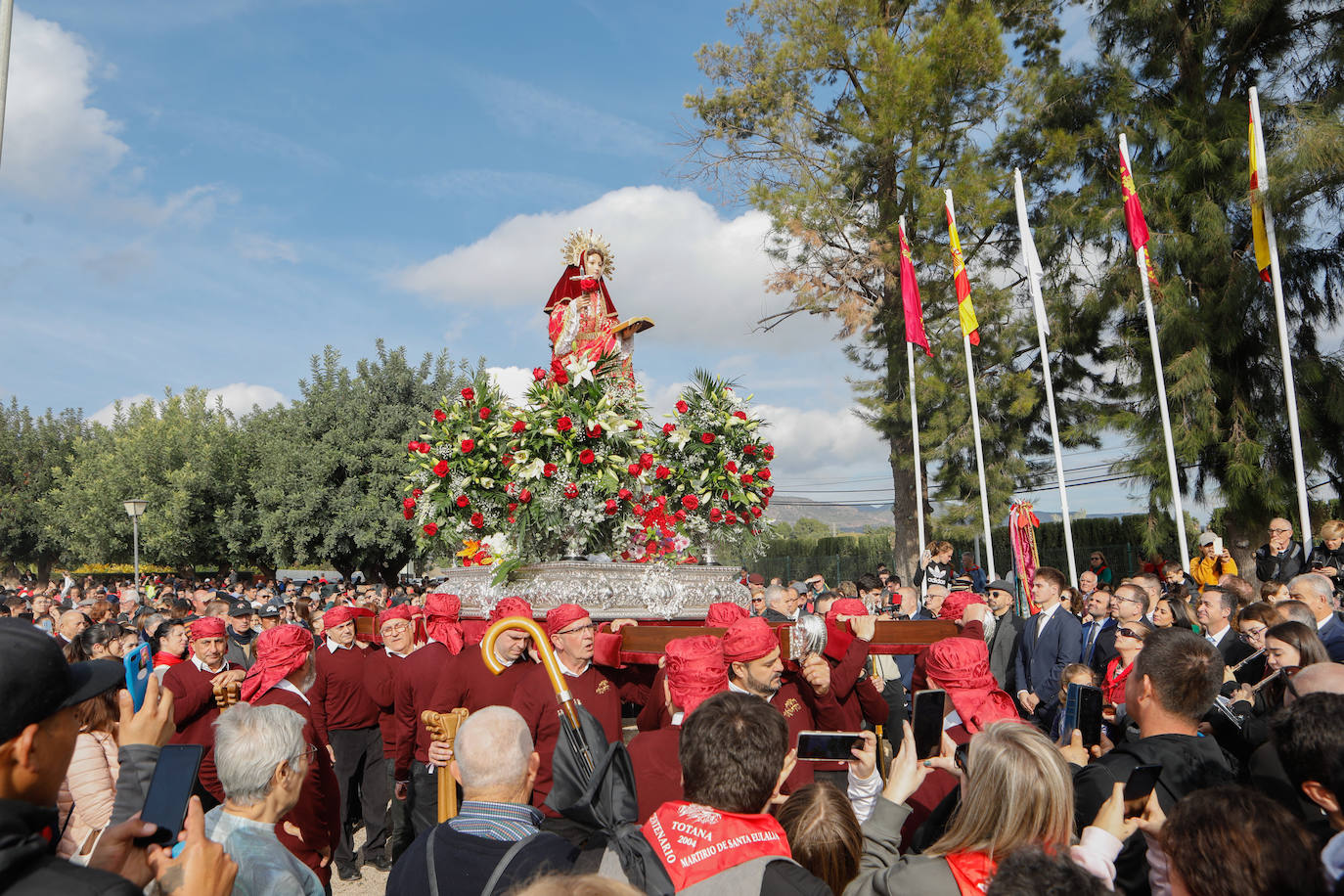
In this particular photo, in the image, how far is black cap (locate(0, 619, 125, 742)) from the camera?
69.3 inches

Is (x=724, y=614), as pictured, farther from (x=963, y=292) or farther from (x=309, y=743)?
(x=963, y=292)

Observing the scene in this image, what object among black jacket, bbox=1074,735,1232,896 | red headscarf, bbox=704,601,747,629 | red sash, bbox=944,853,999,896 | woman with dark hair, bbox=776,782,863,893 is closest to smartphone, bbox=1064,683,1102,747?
black jacket, bbox=1074,735,1232,896

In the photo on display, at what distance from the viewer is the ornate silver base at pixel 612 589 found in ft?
22.0

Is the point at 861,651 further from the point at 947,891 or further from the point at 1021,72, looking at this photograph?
the point at 1021,72

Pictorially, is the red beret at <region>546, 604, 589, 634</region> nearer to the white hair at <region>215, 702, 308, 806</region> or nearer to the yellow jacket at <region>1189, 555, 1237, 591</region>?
the white hair at <region>215, 702, 308, 806</region>

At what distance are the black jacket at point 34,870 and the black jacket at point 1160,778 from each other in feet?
8.71

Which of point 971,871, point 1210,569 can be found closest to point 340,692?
point 971,871

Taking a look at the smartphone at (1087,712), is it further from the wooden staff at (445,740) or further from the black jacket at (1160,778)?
the wooden staff at (445,740)

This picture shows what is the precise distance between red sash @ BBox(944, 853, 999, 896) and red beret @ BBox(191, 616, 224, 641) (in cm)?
487

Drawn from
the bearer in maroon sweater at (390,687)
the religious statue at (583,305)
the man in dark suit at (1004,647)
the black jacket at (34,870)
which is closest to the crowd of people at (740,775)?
the black jacket at (34,870)

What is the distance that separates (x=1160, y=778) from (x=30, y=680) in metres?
3.13

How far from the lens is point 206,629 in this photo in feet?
19.1

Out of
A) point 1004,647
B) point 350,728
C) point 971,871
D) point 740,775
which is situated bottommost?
point 350,728

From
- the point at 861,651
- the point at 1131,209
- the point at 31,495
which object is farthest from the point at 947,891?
the point at 31,495
